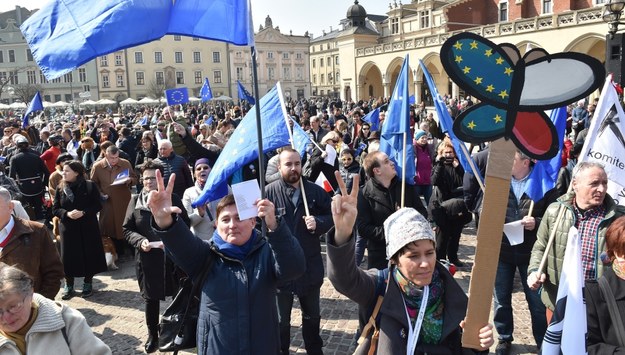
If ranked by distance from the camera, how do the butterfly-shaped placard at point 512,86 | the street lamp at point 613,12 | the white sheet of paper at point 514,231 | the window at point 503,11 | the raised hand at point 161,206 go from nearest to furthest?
the butterfly-shaped placard at point 512,86
the raised hand at point 161,206
the white sheet of paper at point 514,231
the street lamp at point 613,12
the window at point 503,11

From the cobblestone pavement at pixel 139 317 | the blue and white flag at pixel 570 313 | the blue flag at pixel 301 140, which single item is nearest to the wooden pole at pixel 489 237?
the blue and white flag at pixel 570 313

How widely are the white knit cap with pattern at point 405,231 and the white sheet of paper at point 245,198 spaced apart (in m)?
0.74

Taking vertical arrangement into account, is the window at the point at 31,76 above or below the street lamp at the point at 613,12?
above

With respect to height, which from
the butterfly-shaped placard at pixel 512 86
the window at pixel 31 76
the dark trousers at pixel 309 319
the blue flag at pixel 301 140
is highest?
the window at pixel 31 76

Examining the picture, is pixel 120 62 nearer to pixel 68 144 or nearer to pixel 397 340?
pixel 68 144

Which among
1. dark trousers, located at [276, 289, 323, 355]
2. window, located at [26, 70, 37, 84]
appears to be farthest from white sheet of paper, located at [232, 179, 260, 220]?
window, located at [26, 70, 37, 84]

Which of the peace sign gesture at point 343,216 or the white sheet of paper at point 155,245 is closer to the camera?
the peace sign gesture at point 343,216

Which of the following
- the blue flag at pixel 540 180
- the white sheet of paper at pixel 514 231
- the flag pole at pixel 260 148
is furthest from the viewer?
the blue flag at pixel 540 180

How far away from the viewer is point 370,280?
240 cm

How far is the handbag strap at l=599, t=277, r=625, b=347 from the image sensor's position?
2293 mm

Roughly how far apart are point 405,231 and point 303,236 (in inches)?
79.9

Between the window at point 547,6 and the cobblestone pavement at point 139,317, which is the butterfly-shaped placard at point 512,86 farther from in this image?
the window at point 547,6

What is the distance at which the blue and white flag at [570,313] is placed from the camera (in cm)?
232

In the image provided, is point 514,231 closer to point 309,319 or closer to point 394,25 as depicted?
point 309,319
